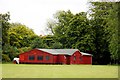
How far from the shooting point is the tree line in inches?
1053

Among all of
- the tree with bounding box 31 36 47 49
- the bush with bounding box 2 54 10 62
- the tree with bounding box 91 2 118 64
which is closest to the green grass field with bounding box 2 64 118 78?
the bush with bounding box 2 54 10 62

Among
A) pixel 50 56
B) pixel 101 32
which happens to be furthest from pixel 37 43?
pixel 101 32

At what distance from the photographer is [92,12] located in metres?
30.6

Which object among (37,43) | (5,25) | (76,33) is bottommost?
(37,43)

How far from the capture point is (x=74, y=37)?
29.1 m

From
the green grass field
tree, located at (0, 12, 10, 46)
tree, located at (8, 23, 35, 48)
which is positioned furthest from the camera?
tree, located at (8, 23, 35, 48)

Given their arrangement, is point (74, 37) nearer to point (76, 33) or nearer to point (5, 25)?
point (76, 33)

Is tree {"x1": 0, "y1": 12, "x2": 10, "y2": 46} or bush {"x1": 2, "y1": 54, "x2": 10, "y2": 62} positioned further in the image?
tree {"x1": 0, "y1": 12, "x2": 10, "y2": 46}

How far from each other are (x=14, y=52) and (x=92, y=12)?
Answer: 8600 mm

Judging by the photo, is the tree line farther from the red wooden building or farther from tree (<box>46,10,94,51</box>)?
the red wooden building

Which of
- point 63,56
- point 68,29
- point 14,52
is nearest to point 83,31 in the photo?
point 68,29

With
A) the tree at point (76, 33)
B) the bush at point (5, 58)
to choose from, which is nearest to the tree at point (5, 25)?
the bush at point (5, 58)

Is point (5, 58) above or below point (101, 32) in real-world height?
below

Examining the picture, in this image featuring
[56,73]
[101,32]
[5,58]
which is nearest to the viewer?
[56,73]
